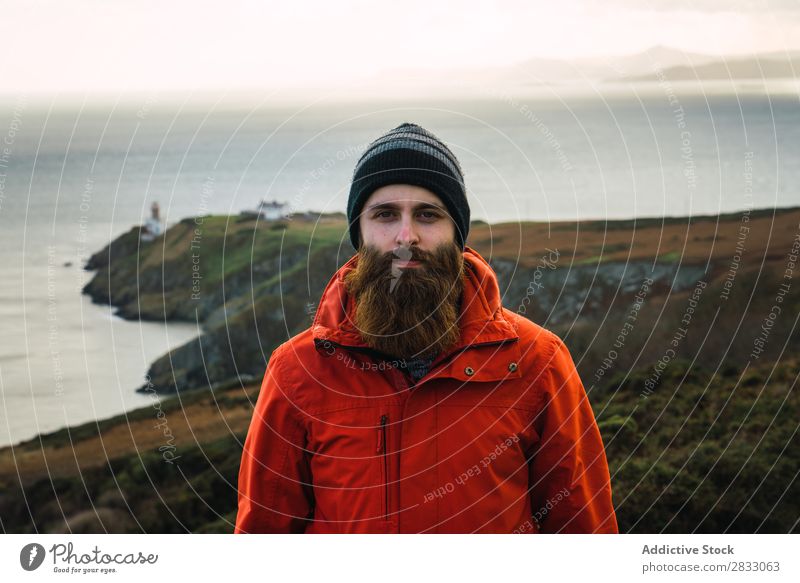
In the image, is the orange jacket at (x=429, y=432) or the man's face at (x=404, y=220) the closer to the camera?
the orange jacket at (x=429, y=432)

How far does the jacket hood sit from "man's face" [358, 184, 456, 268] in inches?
7.7

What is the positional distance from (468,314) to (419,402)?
0.41 meters

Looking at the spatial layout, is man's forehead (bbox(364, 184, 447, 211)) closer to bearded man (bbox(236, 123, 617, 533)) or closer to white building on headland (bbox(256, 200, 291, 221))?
bearded man (bbox(236, 123, 617, 533))

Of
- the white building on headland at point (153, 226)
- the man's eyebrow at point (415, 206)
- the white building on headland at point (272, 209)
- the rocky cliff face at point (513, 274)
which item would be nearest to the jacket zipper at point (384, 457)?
the man's eyebrow at point (415, 206)

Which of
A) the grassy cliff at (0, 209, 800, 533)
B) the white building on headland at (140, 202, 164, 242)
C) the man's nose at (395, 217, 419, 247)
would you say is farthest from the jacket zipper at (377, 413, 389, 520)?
the white building on headland at (140, 202, 164, 242)

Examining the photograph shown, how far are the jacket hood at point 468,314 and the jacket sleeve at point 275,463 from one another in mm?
263

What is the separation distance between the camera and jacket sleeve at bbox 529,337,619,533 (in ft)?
10.4

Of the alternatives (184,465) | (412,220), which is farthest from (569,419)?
(184,465)

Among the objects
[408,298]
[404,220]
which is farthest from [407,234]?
[408,298]

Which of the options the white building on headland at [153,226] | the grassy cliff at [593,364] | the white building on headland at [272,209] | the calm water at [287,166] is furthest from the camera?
the white building on headland at [153,226]

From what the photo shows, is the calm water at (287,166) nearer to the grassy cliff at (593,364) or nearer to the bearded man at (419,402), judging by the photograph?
the grassy cliff at (593,364)

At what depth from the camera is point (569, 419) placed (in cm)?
318

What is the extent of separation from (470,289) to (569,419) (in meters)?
0.66

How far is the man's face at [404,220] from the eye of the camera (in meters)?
3.23
